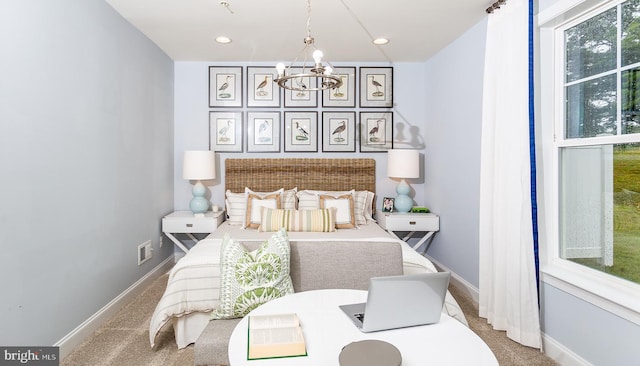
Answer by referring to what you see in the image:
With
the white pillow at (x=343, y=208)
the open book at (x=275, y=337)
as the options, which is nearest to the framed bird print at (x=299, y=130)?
the white pillow at (x=343, y=208)

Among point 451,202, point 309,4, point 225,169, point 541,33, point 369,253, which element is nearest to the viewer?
point 369,253

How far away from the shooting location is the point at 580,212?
221 cm

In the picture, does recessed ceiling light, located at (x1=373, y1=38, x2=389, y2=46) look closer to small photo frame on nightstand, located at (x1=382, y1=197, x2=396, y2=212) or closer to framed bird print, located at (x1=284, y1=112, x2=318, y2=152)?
framed bird print, located at (x1=284, y1=112, x2=318, y2=152)

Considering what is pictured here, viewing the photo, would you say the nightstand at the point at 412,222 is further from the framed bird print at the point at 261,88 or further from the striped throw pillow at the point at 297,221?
the framed bird print at the point at 261,88

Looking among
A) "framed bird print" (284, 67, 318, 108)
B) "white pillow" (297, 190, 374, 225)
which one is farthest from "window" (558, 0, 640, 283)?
"framed bird print" (284, 67, 318, 108)

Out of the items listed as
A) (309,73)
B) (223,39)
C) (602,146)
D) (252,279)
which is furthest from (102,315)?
(602,146)

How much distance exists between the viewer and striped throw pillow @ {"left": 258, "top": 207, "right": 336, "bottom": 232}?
3387mm

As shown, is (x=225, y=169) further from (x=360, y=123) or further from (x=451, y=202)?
(x=451, y=202)

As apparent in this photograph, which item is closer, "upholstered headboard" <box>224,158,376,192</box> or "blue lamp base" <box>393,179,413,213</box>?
"blue lamp base" <box>393,179,413,213</box>

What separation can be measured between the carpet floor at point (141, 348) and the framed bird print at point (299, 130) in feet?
7.63

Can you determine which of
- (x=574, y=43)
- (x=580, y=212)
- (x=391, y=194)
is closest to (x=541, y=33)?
(x=574, y=43)

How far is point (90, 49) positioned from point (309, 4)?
1.60 metres

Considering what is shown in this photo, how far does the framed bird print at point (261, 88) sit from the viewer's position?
14.0ft

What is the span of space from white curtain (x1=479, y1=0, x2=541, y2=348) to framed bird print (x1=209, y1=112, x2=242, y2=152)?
8.89ft
